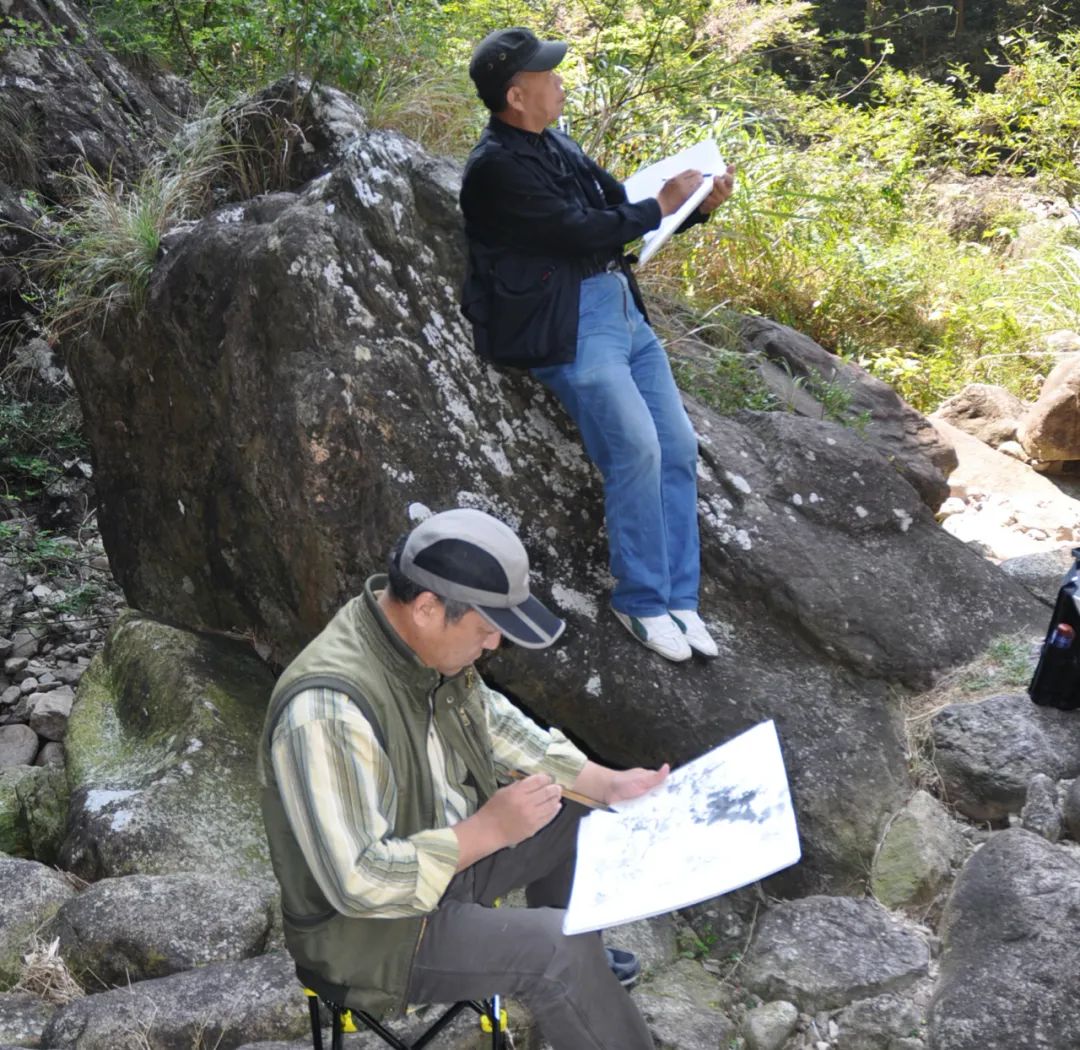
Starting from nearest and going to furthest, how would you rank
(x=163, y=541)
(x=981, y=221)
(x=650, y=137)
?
(x=163, y=541), (x=650, y=137), (x=981, y=221)

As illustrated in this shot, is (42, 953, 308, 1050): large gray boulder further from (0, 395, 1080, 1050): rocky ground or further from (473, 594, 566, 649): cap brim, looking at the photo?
(473, 594, 566, 649): cap brim

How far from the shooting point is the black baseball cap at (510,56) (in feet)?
12.3

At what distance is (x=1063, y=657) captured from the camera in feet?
12.6

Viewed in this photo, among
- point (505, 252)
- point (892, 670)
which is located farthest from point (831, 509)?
point (505, 252)

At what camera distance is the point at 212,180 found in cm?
568

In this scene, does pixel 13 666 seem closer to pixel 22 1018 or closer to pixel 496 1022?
pixel 22 1018

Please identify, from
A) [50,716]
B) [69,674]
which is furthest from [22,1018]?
[69,674]

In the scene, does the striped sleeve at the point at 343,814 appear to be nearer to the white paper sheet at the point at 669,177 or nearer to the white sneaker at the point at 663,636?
the white sneaker at the point at 663,636

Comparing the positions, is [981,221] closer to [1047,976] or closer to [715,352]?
[715,352]

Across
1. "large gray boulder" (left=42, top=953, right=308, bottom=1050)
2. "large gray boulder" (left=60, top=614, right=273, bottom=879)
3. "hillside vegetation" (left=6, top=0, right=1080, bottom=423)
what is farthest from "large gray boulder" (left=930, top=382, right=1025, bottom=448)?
"large gray boulder" (left=42, top=953, right=308, bottom=1050)

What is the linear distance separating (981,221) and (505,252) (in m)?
9.61

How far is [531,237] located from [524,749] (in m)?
1.76

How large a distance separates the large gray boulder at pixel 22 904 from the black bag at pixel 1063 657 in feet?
10.5

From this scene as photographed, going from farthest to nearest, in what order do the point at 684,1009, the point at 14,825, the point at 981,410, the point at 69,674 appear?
1. the point at 981,410
2. the point at 69,674
3. the point at 14,825
4. the point at 684,1009
